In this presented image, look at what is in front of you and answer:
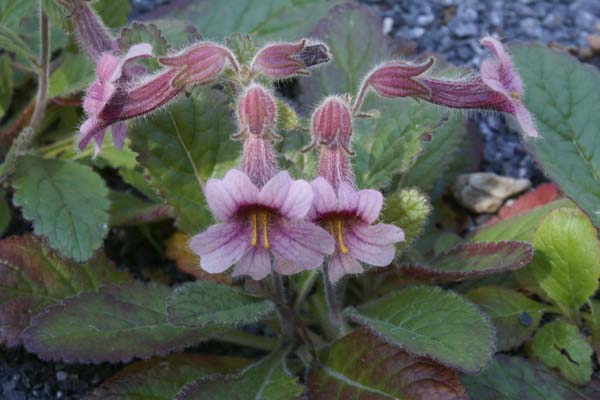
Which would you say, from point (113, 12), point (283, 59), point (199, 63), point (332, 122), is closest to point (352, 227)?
point (332, 122)

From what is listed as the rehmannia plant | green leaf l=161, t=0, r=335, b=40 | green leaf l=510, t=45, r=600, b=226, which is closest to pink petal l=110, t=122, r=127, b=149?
the rehmannia plant

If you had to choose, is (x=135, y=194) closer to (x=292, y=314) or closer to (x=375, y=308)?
(x=292, y=314)

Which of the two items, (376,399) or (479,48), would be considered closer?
(376,399)

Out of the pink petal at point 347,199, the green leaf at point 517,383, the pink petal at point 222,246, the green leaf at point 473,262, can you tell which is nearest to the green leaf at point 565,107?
the green leaf at point 473,262

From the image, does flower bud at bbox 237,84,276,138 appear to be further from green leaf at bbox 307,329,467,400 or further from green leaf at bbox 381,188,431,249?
green leaf at bbox 307,329,467,400

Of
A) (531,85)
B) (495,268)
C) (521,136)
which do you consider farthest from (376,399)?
(531,85)

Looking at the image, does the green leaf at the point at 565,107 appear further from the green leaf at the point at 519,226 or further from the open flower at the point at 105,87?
the open flower at the point at 105,87
